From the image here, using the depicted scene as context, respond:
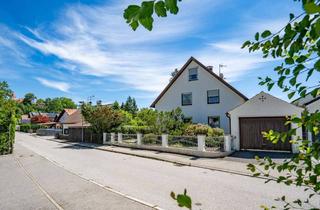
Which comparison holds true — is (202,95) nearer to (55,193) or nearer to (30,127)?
(55,193)

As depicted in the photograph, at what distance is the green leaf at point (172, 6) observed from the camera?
1.07 m

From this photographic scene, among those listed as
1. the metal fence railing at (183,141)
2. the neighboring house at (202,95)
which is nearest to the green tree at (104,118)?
the metal fence railing at (183,141)

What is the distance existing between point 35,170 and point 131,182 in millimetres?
6523

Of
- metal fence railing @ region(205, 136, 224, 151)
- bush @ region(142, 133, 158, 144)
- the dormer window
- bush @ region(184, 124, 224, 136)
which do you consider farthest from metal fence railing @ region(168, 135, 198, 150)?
the dormer window

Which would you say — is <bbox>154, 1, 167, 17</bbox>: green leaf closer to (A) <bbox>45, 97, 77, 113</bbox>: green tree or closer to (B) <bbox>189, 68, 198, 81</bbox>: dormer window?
(B) <bbox>189, 68, 198, 81</bbox>: dormer window

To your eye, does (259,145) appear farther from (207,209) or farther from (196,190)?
(207,209)

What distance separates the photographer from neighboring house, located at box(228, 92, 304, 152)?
16.3 metres

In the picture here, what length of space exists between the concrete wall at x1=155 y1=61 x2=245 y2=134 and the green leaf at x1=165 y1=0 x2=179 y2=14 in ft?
78.8

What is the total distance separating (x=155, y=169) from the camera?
42.4ft

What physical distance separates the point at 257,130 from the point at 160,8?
1758cm

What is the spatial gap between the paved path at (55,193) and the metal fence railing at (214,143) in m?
9.01

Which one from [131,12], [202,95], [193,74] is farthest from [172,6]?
[193,74]

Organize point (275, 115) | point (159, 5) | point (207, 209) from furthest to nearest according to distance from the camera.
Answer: point (275, 115), point (207, 209), point (159, 5)

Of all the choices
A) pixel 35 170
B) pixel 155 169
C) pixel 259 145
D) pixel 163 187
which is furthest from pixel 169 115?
pixel 163 187
